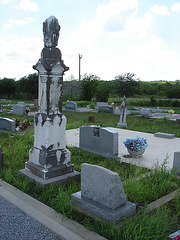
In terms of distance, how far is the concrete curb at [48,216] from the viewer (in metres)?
3.18

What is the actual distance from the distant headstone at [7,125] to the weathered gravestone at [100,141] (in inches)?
171

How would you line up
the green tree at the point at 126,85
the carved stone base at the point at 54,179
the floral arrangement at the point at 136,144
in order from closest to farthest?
the carved stone base at the point at 54,179 < the floral arrangement at the point at 136,144 < the green tree at the point at 126,85

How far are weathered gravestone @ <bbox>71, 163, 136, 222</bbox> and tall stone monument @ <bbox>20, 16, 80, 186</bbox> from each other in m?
1.17

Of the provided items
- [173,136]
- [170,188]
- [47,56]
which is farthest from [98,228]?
[173,136]

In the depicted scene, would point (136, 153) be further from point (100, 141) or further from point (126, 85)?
point (126, 85)

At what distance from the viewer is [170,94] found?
4344 centimetres

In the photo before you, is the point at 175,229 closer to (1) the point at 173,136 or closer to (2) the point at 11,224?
(2) the point at 11,224

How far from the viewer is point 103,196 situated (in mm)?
3645

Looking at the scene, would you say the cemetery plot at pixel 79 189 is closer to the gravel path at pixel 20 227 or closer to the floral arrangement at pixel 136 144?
the gravel path at pixel 20 227

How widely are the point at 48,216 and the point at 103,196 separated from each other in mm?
887

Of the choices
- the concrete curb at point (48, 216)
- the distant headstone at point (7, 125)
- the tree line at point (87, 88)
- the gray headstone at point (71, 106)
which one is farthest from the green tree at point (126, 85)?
the concrete curb at point (48, 216)

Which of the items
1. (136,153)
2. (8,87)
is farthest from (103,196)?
(8,87)

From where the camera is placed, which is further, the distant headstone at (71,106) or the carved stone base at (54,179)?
the distant headstone at (71,106)

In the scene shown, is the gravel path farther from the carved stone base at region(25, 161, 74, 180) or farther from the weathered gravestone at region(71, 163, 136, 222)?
the carved stone base at region(25, 161, 74, 180)
